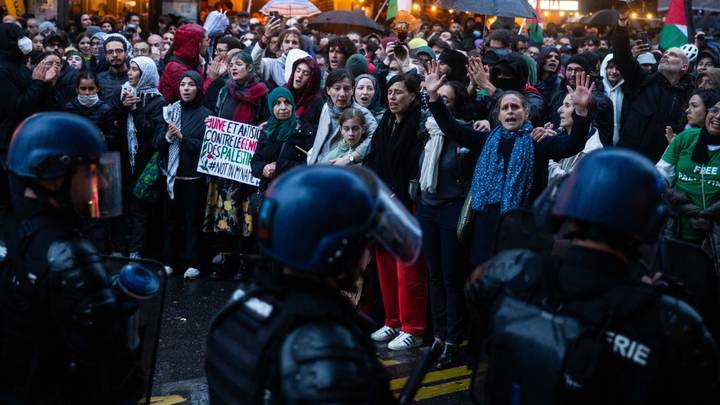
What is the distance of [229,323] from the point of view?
2355mm

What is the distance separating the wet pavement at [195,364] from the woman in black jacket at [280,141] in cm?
119

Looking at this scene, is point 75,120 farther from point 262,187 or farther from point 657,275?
point 262,187

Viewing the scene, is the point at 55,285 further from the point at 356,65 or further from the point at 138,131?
the point at 356,65

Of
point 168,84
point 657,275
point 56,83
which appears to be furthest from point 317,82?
point 657,275

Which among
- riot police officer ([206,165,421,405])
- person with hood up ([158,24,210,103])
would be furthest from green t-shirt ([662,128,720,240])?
person with hood up ([158,24,210,103])

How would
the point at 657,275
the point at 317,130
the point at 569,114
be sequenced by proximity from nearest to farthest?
the point at 657,275 < the point at 569,114 < the point at 317,130

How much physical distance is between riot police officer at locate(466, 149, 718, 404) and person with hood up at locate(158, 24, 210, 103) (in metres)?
6.59

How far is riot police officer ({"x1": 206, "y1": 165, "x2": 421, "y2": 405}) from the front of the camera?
2.07 m

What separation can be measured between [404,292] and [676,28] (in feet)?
19.6

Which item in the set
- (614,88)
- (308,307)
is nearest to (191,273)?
(614,88)

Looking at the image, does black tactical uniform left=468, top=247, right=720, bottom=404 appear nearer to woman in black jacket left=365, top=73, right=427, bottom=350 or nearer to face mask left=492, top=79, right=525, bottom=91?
woman in black jacket left=365, top=73, right=427, bottom=350

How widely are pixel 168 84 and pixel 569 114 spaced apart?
4164 mm

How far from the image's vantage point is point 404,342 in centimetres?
640

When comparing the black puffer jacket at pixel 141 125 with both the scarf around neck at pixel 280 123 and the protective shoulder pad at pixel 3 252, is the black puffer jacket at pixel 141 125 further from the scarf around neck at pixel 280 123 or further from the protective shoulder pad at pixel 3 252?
the protective shoulder pad at pixel 3 252
